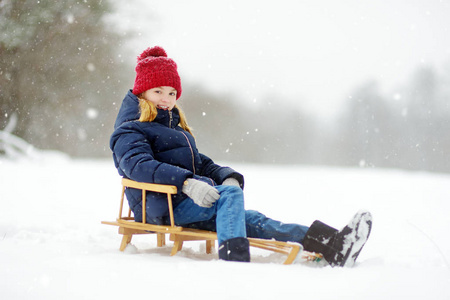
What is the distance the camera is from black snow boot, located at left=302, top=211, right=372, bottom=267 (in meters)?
2.43

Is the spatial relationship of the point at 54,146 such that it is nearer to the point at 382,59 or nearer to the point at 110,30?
the point at 110,30

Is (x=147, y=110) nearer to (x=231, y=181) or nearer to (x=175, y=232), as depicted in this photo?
(x=231, y=181)

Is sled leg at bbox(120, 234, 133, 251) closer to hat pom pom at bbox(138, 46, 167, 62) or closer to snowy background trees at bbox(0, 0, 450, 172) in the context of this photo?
hat pom pom at bbox(138, 46, 167, 62)

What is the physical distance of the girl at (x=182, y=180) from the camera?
97.4 inches

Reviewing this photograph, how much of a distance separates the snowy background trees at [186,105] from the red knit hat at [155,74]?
8554 millimetres

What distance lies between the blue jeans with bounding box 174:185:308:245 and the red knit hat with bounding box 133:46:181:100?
904 mm

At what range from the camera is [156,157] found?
3.04 metres

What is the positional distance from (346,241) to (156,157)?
4.49 ft

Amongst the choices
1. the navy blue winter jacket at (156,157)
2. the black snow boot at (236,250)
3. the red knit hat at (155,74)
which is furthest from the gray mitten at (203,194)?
the red knit hat at (155,74)

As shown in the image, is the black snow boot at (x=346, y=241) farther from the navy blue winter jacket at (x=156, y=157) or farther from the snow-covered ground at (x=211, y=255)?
the navy blue winter jacket at (x=156, y=157)

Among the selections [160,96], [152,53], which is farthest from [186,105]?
[160,96]

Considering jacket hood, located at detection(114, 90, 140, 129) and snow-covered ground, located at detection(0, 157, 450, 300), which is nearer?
snow-covered ground, located at detection(0, 157, 450, 300)

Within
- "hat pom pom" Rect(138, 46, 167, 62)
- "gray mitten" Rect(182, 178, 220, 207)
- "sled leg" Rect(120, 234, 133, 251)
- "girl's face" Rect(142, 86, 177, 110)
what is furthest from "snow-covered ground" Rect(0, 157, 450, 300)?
"hat pom pom" Rect(138, 46, 167, 62)

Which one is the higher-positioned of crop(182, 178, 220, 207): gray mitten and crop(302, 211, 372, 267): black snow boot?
crop(182, 178, 220, 207): gray mitten
